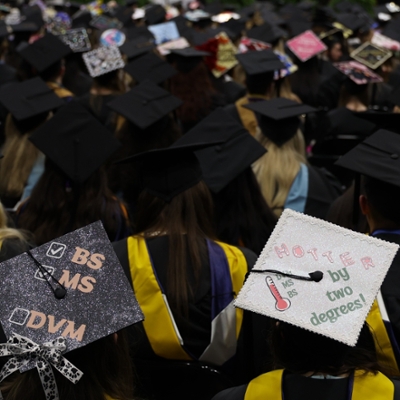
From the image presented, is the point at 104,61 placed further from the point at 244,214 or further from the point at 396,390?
the point at 396,390

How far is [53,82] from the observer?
6781 mm

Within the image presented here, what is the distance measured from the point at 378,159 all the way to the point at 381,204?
321mm

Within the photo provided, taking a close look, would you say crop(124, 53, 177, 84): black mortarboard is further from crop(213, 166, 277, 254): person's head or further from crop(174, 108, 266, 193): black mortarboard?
crop(213, 166, 277, 254): person's head

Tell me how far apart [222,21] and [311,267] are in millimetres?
10326

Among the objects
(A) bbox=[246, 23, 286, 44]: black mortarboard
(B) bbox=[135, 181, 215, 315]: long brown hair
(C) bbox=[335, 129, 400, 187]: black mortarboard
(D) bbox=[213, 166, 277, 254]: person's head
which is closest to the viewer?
(B) bbox=[135, 181, 215, 315]: long brown hair

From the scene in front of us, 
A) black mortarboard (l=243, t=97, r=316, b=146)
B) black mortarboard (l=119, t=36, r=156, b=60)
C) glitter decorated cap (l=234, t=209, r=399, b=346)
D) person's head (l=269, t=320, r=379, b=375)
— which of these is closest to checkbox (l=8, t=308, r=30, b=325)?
glitter decorated cap (l=234, t=209, r=399, b=346)

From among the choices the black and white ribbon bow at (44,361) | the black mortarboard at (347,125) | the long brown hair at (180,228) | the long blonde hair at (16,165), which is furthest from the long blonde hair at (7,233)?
the black mortarboard at (347,125)

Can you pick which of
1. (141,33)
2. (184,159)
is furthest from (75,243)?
(141,33)

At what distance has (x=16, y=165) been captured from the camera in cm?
443

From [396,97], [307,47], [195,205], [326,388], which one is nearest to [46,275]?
[326,388]

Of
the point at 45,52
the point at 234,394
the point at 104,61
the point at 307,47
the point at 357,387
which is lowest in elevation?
the point at 307,47

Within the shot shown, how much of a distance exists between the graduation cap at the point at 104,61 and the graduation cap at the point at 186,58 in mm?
740

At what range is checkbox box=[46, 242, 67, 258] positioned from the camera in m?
2.09

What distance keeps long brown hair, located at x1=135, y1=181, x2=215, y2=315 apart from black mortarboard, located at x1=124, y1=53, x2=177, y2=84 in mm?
3511
